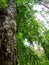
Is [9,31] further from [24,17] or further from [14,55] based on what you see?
[24,17]

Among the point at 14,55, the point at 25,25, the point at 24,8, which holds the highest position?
the point at 14,55

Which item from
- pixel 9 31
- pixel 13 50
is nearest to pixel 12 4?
pixel 9 31

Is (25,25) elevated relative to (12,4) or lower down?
lower down

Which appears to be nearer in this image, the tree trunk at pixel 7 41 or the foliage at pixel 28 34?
the tree trunk at pixel 7 41

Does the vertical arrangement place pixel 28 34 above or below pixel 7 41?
below

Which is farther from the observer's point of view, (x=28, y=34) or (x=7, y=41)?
(x=28, y=34)

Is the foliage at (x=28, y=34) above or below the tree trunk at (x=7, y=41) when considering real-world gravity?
below

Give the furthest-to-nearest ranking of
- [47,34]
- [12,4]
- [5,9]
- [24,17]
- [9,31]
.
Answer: [47,34] → [24,17] → [12,4] → [5,9] → [9,31]

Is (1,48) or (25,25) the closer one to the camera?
(1,48)

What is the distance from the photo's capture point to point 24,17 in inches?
104

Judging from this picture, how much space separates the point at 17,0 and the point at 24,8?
46 cm

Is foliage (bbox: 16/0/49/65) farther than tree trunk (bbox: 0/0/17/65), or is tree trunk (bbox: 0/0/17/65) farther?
foliage (bbox: 16/0/49/65)

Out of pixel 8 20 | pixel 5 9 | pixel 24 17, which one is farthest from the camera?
pixel 24 17

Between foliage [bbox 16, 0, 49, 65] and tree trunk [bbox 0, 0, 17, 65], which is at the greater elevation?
tree trunk [bbox 0, 0, 17, 65]
